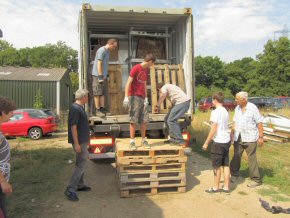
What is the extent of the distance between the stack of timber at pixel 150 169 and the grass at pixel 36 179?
4.33 ft

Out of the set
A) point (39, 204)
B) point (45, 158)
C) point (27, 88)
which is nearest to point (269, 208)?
point (39, 204)

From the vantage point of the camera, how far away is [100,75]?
6891mm

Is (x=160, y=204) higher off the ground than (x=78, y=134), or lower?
lower

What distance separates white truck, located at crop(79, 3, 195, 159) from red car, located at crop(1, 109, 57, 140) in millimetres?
7388

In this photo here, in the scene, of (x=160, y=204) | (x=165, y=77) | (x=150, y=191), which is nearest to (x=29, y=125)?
(x=165, y=77)

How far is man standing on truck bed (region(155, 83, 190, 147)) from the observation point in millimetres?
6562

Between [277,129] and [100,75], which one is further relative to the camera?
[277,129]

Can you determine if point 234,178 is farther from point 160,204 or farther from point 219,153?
point 160,204

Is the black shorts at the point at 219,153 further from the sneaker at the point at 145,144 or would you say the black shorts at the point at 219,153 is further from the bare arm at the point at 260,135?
the sneaker at the point at 145,144

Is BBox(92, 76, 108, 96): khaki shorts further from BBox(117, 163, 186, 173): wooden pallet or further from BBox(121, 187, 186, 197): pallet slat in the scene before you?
BBox(121, 187, 186, 197): pallet slat

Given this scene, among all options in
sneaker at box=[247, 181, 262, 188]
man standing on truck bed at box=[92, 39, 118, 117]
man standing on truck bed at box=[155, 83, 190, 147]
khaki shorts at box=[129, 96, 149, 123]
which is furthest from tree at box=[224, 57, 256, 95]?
khaki shorts at box=[129, 96, 149, 123]

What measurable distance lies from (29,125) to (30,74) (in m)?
15.2

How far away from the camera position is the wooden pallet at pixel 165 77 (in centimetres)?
737

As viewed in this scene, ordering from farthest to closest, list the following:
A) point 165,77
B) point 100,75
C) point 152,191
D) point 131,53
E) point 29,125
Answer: point 29,125, point 131,53, point 165,77, point 100,75, point 152,191
